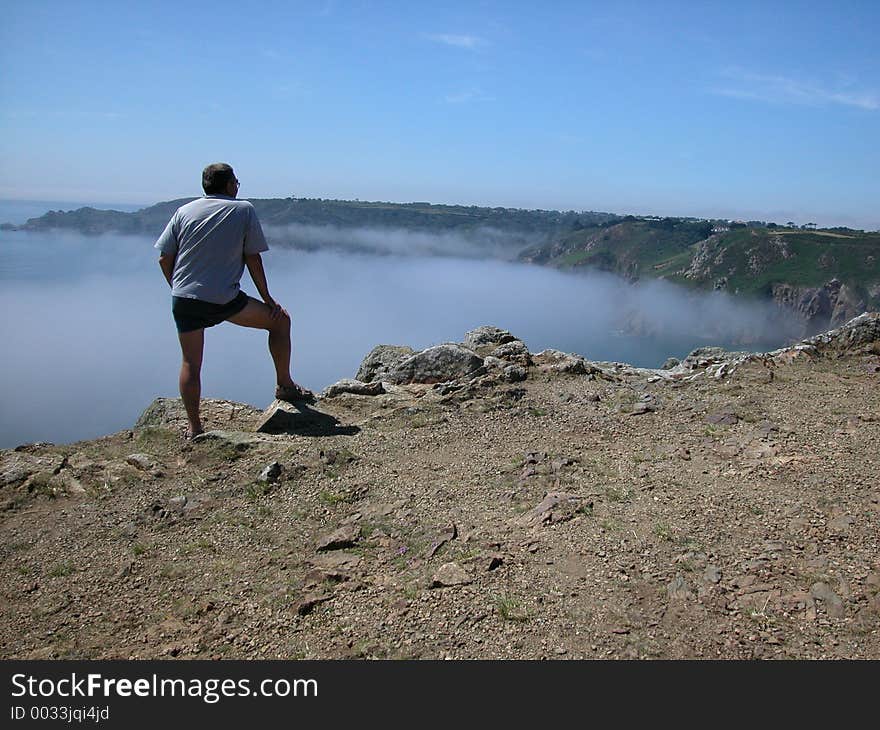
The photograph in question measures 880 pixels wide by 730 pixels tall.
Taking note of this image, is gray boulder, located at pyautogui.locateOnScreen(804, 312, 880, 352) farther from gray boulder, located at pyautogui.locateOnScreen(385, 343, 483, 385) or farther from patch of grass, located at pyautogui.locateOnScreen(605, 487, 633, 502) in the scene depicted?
patch of grass, located at pyautogui.locateOnScreen(605, 487, 633, 502)

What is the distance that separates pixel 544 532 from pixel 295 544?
2.22m

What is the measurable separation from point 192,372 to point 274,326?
117 cm

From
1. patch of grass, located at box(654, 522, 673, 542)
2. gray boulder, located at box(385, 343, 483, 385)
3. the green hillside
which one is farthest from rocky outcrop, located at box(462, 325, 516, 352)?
the green hillside

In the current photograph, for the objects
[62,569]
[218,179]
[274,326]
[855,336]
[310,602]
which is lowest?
[62,569]

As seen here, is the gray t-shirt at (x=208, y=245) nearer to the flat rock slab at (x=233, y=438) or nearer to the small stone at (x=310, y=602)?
the flat rock slab at (x=233, y=438)

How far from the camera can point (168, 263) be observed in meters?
7.78

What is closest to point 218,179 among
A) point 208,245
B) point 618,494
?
point 208,245

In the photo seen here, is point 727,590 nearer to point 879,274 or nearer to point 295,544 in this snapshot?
point 295,544

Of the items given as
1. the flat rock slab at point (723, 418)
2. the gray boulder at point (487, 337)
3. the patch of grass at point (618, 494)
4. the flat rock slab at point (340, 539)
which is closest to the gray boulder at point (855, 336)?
the flat rock slab at point (723, 418)

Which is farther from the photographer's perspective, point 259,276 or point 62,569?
point 259,276

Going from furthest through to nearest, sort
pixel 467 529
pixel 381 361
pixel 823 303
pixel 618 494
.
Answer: pixel 823 303 → pixel 381 361 → pixel 618 494 → pixel 467 529

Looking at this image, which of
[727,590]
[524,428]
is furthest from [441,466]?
[727,590]

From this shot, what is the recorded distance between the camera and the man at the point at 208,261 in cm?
753

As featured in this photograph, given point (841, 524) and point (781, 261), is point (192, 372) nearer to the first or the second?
point (841, 524)
